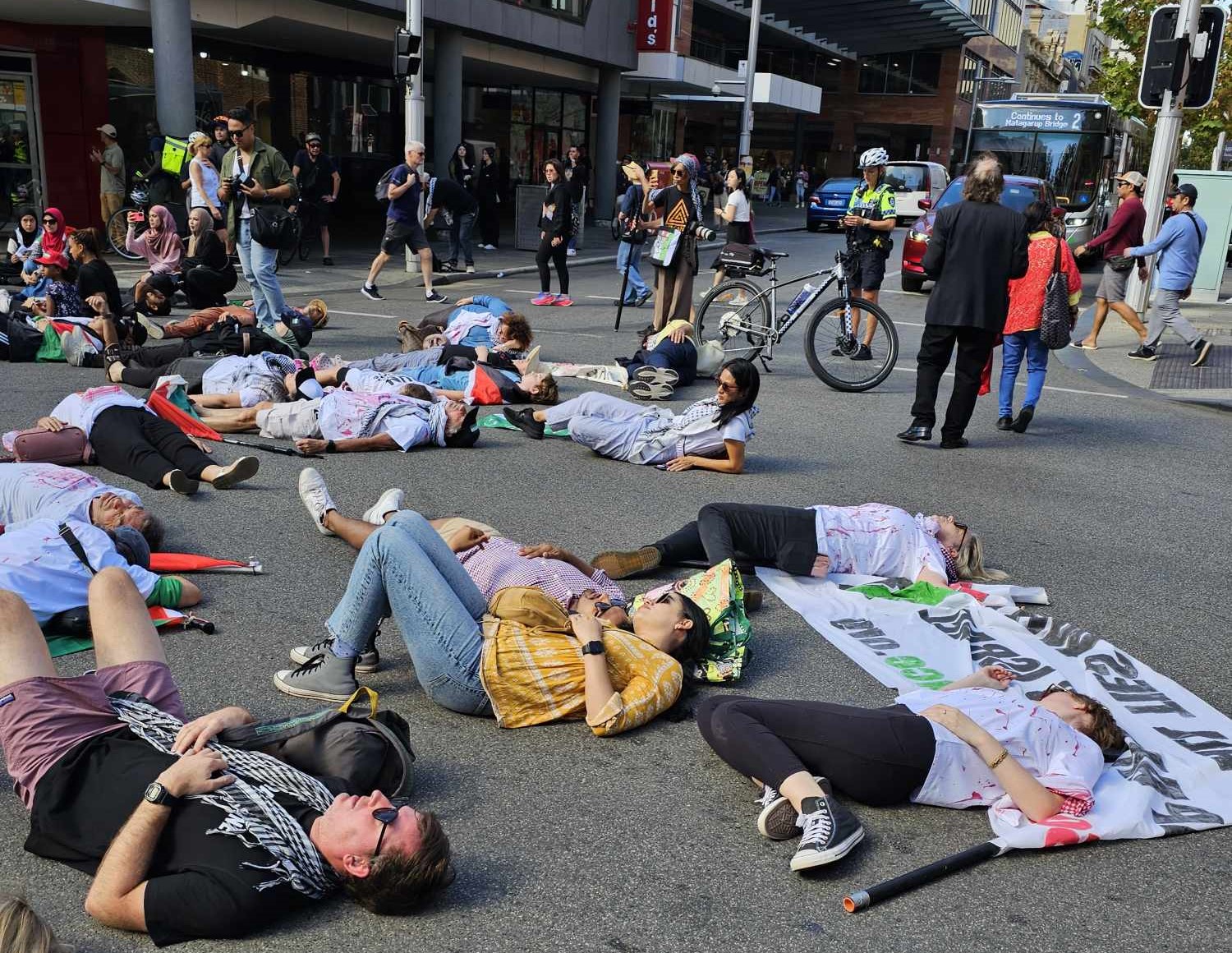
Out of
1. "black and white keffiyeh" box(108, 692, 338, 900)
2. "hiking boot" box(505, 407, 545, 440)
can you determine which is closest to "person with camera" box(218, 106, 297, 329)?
"hiking boot" box(505, 407, 545, 440)

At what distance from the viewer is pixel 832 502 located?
277 inches

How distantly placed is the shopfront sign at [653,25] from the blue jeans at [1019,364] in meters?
23.4

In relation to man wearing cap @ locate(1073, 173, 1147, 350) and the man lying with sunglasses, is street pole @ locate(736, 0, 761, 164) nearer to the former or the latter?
man wearing cap @ locate(1073, 173, 1147, 350)

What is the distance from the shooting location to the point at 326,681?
4016 millimetres

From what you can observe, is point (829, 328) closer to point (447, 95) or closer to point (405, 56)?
point (405, 56)

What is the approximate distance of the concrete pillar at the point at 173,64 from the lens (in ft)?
51.2

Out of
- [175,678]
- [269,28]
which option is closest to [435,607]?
[175,678]

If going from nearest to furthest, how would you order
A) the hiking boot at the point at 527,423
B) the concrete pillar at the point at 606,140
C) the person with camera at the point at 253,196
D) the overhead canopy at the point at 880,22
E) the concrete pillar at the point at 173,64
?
1. the hiking boot at the point at 527,423
2. the person with camera at the point at 253,196
3. the concrete pillar at the point at 173,64
4. the concrete pillar at the point at 606,140
5. the overhead canopy at the point at 880,22

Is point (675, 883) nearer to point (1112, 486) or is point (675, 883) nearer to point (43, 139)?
point (1112, 486)

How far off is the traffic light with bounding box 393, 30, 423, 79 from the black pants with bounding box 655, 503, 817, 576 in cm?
1265

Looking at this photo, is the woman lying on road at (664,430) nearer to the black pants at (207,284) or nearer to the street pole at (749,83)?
the black pants at (207,284)

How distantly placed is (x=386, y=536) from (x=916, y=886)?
84.7 inches

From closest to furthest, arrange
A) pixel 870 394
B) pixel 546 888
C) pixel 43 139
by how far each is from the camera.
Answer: pixel 546 888 → pixel 870 394 → pixel 43 139

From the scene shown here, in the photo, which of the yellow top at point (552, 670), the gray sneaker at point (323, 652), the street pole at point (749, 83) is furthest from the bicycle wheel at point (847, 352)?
the street pole at point (749, 83)
